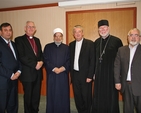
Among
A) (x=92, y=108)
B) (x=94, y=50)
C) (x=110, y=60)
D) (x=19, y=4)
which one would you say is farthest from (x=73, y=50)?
(x=19, y=4)

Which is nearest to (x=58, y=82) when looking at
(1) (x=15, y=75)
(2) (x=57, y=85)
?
(2) (x=57, y=85)

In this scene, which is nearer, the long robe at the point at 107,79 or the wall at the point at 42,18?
the long robe at the point at 107,79

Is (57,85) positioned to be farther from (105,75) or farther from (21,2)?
(21,2)

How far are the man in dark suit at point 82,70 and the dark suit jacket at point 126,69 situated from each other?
493 mm

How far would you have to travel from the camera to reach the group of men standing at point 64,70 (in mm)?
2625

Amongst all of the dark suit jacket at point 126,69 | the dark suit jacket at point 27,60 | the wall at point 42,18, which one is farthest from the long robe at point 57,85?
the wall at point 42,18

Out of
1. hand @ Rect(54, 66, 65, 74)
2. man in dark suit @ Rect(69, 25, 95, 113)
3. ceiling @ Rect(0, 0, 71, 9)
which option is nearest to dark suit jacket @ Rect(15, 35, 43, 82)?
hand @ Rect(54, 66, 65, 74)

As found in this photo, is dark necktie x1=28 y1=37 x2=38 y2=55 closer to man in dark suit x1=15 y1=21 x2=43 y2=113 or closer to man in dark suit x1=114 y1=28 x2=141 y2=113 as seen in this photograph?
man in dark suit x1=15 y1=21 x2=43 y2=113

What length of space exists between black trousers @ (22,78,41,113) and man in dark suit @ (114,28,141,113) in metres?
1.49

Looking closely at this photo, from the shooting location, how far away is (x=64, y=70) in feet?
9.76

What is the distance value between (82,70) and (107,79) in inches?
18.6

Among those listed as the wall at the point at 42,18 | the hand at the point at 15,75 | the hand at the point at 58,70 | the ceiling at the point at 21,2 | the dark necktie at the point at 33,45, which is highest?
the ceiling at the point at 21,2

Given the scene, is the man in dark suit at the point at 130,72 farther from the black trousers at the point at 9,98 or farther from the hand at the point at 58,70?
the black trousers at the point at 9,98

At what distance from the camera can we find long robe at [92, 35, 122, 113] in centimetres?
281
